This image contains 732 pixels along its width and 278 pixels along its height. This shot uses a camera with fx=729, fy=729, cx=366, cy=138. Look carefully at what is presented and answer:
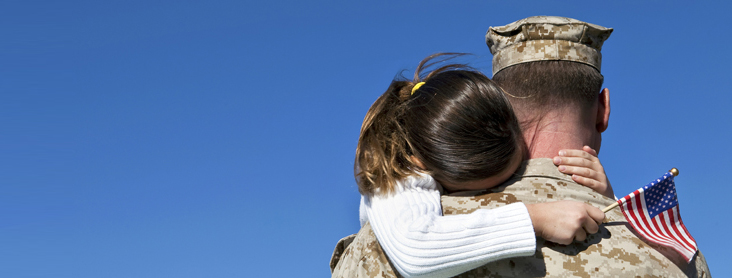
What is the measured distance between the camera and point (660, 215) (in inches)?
142

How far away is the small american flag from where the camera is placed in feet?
11.0

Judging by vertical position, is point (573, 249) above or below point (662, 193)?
below

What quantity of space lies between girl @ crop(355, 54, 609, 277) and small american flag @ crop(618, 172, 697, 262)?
205 millimetres

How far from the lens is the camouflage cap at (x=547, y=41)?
12.7ft

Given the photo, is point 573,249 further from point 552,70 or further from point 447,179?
point 552,70

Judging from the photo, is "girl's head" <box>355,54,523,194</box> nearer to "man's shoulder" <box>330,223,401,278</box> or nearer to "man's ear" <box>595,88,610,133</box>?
"man's shoulder" <box>330,223,401,278</box>

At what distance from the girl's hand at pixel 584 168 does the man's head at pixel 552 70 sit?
0.16 meters

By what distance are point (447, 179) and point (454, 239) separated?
0.38 m

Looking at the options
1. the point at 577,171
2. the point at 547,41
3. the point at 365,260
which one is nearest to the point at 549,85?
the point at 547,41

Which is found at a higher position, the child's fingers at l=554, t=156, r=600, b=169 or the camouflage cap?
the camouflage cap

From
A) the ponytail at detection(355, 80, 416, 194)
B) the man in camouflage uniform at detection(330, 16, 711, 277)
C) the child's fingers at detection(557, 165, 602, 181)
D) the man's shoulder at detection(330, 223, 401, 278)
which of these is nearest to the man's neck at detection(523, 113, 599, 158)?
the man in camouflage uniform at detection(330, 16, 711, 277)

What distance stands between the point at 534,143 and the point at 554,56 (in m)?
0.58

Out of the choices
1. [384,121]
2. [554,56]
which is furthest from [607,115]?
[384,121]

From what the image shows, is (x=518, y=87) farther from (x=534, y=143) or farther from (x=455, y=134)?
(x=455, y=134)
